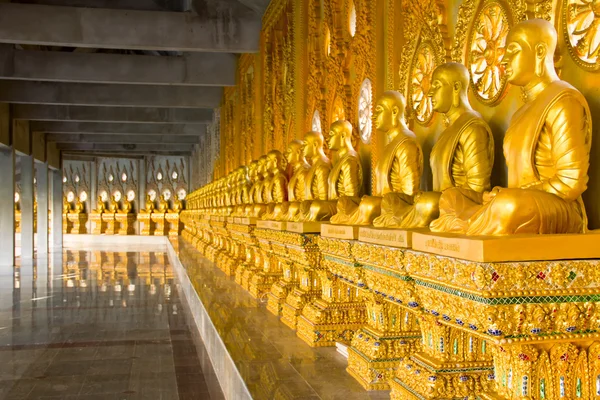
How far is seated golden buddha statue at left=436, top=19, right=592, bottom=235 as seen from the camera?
2.17 meters

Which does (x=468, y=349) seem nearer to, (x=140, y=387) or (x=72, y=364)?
(x=140, y=387)

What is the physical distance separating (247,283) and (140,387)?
2718 mm

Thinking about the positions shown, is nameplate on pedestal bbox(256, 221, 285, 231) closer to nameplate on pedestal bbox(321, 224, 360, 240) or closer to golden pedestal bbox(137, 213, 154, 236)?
nameplate on pedestal bbox(321, 224, 360, 240)

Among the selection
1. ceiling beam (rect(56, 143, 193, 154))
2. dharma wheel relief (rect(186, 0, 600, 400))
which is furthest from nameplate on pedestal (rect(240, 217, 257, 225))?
ceiling beam (rect(56, 143, 193, 154))

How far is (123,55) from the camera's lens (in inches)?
495

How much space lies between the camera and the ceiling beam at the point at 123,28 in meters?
9.82

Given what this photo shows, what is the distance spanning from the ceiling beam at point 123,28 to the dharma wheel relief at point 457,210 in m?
4.57

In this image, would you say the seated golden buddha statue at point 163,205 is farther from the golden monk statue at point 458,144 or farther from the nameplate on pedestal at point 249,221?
the golden monk statue at point 458,144

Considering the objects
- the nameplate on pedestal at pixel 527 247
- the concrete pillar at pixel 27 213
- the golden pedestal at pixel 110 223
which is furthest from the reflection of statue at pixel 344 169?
the golden pedestal at pixel 110 223

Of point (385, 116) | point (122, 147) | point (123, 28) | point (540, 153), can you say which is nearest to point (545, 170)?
point (540, 153)

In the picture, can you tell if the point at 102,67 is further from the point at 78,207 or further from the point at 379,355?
the point at 78,207

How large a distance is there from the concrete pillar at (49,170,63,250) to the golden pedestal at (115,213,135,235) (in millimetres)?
3738

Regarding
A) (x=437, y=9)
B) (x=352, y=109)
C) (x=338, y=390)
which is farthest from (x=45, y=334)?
(x=437, y=9)

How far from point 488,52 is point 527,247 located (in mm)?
1835
